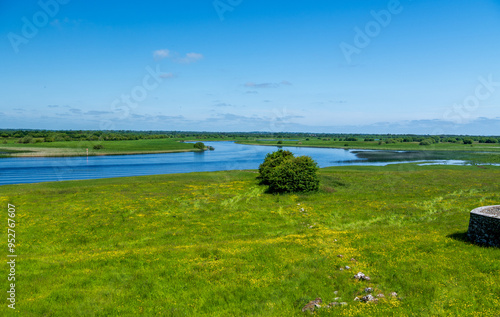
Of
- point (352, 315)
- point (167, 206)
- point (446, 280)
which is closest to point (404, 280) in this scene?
point (446, 280)

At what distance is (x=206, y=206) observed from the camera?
105ft

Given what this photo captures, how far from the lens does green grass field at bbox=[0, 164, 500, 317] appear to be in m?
11.1

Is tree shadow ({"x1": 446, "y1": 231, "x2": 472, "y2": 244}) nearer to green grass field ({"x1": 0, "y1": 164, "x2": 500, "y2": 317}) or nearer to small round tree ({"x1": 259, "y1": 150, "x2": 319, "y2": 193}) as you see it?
green grass field ({"x1": 0, "y1": 164, "x2": 500, "y2": 317})

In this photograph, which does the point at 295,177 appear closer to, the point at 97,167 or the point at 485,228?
the point at 485,228

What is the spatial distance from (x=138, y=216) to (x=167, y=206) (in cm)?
455

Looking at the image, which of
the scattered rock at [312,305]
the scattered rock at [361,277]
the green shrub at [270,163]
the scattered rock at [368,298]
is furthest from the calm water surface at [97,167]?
the scattered rock at [368,298]

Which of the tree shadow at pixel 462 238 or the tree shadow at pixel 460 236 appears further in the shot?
the tree shadow at pixel 460 236

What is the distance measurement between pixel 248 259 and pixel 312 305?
5456 millimetres

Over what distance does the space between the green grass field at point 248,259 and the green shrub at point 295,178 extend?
8360 mm

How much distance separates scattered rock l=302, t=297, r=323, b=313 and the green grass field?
0.24 metres

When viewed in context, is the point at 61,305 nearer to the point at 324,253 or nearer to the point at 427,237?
the point at 324,253

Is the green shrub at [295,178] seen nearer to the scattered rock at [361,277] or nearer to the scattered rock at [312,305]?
the scattered rock at [361,277]

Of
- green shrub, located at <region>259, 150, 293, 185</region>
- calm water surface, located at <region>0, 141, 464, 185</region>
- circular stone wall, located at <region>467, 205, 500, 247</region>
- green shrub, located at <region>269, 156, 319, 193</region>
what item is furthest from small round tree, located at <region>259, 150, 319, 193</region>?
calm water surface, located at <region>0, 141, 464, 185</region>

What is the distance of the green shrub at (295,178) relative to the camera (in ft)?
130
